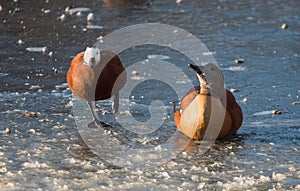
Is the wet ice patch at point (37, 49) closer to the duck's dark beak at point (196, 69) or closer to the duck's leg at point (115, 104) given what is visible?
the duck's leg at point (115, 104)

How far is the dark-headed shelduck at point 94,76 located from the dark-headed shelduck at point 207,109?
2.07 ft

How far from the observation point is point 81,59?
5.73 m

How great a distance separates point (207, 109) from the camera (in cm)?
521

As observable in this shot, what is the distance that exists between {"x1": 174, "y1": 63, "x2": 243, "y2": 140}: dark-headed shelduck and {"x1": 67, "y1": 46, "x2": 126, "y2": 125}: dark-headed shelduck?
630 millimetres

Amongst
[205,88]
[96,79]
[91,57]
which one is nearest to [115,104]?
[96,79]

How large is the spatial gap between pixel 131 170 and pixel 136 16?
476cm

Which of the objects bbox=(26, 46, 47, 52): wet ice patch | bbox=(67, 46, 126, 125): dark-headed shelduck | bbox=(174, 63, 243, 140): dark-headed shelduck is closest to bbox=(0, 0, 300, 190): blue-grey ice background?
bbox=(26, 46, 47, 52): wet ice patch

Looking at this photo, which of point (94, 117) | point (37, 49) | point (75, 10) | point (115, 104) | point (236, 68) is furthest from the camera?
point (75, 10)

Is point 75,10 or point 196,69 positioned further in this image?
point 75,10

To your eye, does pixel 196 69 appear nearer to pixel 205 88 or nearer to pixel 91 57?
pixel 205 88

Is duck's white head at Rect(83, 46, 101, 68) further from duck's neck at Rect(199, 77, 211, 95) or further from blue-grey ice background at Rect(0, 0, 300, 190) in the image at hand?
duck's neck at Rect(199, 77, 211, 95)

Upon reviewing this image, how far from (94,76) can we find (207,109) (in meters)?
0.95

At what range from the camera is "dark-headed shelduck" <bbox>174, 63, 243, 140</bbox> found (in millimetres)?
5219

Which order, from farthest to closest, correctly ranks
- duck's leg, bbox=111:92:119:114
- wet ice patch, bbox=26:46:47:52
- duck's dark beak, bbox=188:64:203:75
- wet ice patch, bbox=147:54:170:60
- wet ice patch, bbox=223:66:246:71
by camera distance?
1. wet ice patch, bbox=26:46:47:52
2. wet ice patch, bbox=147:54:170:60
3. wet ice patch, bbox=223:66:246:71
4. duck's leg, bbox=111:92:119:114
5. duck's dark beak, bbox=188:64:203:75
